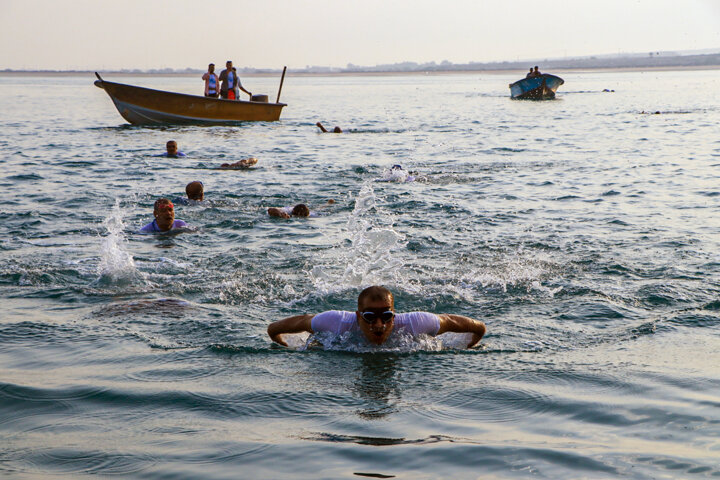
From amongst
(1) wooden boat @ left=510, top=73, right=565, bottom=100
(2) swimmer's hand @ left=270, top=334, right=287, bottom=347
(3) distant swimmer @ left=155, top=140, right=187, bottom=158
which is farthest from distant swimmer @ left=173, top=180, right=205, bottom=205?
(1) wooden boat @ left=510, top=73, right=565, bottom=100

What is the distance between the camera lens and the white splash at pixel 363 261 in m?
8.77

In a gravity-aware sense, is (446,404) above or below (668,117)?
below

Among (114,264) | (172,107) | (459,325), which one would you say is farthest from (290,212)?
(172,107)

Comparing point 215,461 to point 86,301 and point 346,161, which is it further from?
point 346,161

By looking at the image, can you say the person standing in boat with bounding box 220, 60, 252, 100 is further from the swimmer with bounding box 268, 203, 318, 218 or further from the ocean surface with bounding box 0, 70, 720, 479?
the swimmer with bounding box 268, 203, 318, 218

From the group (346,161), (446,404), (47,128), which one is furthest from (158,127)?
(446,404)

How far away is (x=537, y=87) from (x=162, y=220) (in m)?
40.4

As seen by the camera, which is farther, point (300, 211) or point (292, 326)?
point (300, 211)

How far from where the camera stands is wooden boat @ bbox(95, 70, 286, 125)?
2833cm

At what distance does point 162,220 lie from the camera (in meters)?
11.1

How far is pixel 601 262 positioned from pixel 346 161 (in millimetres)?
11467

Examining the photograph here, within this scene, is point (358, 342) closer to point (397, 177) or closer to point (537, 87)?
point (397, 177)

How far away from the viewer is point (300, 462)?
4438 millimetres

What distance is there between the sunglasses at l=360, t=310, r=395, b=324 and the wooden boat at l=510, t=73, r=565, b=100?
42747mm
